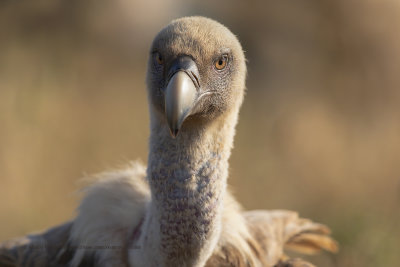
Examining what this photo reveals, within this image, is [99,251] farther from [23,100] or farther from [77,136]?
[77,136]

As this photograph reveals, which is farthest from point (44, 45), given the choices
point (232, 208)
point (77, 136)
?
point (232, 208)

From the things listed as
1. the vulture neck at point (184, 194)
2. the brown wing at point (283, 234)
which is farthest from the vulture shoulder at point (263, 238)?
the vulture neck at point (184, 194)

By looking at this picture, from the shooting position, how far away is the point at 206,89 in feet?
8.43

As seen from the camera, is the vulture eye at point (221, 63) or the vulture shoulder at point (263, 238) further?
the vulture shoulder at point (263, 238)

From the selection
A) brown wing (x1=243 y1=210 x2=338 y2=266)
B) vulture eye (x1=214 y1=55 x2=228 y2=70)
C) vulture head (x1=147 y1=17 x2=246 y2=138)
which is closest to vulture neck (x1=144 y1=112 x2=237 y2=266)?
vulture head (x1=147 y1=17 x2=246 y2=138)

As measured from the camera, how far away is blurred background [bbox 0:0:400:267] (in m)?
6.59

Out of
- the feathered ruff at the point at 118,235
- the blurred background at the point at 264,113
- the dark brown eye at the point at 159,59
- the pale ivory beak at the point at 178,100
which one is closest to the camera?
the pale ivory beak at the point at 178,100

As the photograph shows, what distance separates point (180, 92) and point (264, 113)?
6.44 m

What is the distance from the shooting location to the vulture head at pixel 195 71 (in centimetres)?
242

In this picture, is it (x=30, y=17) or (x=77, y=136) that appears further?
(x=30, y=17)

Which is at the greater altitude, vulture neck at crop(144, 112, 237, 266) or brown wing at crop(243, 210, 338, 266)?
brown wing at crop(243, 210, 338, 266)

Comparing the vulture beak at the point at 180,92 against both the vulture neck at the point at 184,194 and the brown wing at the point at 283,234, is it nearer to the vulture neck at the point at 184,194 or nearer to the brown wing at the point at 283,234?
the vulture neck at the point at 184,194

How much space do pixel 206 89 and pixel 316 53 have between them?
7.65 meters

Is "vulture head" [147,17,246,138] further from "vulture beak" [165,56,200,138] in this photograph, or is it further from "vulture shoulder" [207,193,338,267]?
"vulture shoulder" [207,193,338,267]
